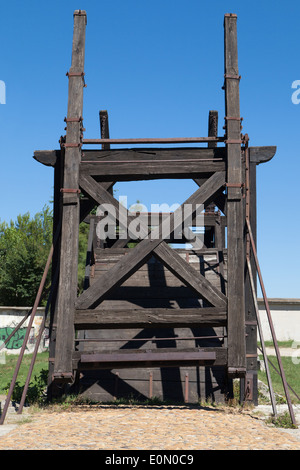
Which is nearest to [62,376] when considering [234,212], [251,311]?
[251,311]

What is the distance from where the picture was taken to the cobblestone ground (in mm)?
5506

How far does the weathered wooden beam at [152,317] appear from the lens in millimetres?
8547

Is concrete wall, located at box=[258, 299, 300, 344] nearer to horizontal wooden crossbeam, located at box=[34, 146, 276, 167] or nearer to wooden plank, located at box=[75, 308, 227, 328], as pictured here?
horizontal wooden crossbeam, located at box=[34, 146, 276, 167]

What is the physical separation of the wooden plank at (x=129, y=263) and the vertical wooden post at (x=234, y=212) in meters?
0.39

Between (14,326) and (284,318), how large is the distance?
45.0 feet

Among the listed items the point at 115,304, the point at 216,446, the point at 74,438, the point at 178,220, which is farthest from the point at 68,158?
the point at 216,446

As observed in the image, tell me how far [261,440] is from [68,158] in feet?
18.3

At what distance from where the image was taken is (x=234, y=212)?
29.3ft

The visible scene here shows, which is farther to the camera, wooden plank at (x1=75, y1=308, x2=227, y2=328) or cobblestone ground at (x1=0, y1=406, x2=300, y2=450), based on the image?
wooden plank at (x1=75, y1=308, x2=227, y2=328)

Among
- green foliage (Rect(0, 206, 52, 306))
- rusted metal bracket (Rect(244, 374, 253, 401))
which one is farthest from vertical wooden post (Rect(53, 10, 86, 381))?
green foliage (Rect(0, 206, 52, 306))

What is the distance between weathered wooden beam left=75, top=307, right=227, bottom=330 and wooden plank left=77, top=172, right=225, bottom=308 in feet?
0.77

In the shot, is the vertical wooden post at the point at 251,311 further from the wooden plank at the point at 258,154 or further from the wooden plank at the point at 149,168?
the wooden plank at the point at 149,168

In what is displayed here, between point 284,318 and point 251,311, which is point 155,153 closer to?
point 251,311

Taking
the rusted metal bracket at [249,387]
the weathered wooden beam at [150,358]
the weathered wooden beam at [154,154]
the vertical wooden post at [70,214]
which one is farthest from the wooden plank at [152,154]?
the rusted metal bracket at [249,387]
